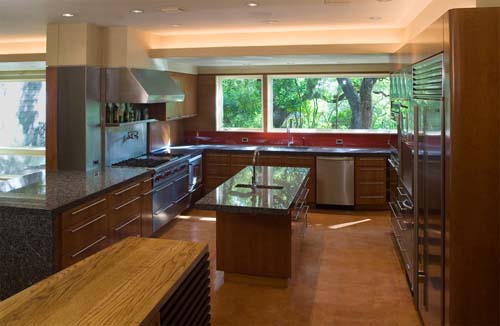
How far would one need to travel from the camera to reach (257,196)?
3783 millimetres

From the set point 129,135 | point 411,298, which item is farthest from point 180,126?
point 411,298

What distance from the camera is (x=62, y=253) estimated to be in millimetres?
3332

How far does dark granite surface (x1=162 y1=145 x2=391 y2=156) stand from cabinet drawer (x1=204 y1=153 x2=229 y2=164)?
98 millimetres

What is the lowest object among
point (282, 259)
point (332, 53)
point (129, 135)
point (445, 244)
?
point (282, 259)

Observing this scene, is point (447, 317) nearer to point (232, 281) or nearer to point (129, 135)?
point (232, 281)

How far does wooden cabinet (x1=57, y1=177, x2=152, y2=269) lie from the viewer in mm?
3402

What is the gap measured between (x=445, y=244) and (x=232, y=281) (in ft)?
6.75

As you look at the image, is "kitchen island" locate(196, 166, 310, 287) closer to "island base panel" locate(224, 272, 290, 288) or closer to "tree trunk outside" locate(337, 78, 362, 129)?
"island base panel" locate(224, 272, 290, 288)

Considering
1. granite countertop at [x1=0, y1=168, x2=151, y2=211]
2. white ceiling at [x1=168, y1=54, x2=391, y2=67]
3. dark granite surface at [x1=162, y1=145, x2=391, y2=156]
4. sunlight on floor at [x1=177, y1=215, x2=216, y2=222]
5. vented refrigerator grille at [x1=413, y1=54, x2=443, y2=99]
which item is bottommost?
sunlight on floor at [x1=177, y1=215, x2=216, y2=222]

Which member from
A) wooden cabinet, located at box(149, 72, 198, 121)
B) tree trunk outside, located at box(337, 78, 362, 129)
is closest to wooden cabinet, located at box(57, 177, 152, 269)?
wooden cabinet, located at box(149, 72, 198, 121)

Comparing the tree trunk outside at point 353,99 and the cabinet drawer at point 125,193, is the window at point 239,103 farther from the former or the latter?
the cabinet drawer at point 125,193

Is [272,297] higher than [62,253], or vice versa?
[62,253]

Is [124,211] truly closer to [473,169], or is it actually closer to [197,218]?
[197,218]

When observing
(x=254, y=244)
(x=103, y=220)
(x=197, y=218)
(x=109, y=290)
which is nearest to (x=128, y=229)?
(x=103, y=220)
